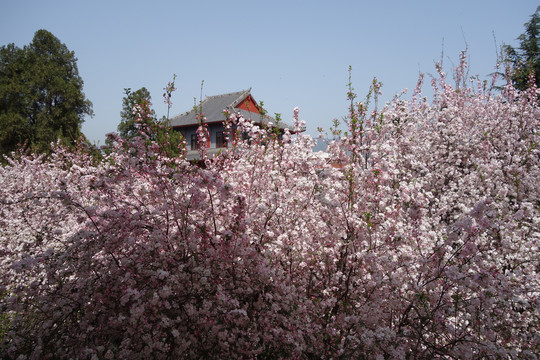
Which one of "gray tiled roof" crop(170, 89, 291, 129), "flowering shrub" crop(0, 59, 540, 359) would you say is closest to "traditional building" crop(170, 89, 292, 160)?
"gray tiled roof" crop(170, 89, 291, 129)

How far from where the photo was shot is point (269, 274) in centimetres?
382

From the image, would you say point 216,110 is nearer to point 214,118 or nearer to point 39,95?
point 214,118

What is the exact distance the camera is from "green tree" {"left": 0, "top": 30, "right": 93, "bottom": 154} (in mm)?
29766

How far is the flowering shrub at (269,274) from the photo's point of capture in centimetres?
335

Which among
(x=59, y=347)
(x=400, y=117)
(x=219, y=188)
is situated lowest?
(x=59, y=347)

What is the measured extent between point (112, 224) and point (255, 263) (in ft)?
5.91

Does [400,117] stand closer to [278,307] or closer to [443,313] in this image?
[443,313]

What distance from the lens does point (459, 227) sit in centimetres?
331

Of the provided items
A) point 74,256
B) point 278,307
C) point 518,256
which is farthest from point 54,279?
point 518,256

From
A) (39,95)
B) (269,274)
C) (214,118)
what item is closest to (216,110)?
(214,118)

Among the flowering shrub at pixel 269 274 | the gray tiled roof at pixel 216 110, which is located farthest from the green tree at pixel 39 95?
the flowering shrub at pixel 269 274

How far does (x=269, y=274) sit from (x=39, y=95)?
36.9 meters

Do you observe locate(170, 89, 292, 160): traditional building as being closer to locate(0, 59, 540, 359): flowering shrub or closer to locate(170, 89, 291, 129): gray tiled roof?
locate(170, 89, 291, 129): gray tiled roof

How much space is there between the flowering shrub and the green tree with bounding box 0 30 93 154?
1191 inches
